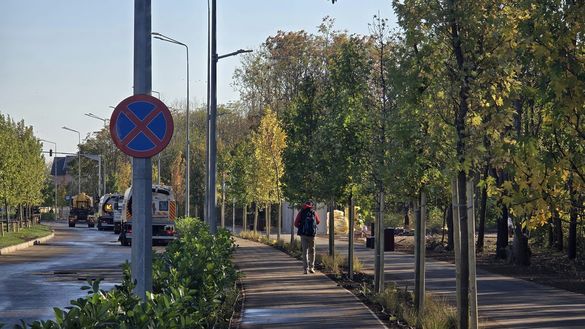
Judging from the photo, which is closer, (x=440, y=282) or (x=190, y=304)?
(x=190, y=304)

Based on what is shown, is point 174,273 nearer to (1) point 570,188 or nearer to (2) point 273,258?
(1) point 570,188

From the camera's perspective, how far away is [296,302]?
1952 cm

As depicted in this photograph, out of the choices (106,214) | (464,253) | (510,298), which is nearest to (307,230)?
(510,298)

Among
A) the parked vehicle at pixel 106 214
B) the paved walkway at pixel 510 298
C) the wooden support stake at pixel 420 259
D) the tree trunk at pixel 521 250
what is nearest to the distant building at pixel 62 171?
the parked vehicle at pixel 106 214

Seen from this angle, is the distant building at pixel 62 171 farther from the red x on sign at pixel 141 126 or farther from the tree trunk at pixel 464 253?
the red x on sign at pixel 141 126

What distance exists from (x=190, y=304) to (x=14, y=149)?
157 feet

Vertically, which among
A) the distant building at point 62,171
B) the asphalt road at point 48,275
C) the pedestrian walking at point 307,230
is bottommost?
the asphalt road at point 48,275

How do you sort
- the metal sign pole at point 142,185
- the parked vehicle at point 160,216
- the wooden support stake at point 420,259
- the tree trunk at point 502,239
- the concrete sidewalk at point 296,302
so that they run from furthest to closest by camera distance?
the parked vehicle at point 160,216 → the tree trunk at point 502,239 → the wooden support stake at point 420,259 → the concrete sidewalk at point 296,302 → the metal sign pole at point 142,185

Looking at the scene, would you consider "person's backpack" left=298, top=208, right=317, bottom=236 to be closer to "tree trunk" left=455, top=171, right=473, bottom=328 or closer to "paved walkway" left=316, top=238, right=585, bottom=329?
"paved walkway" left=316, top=238, right=585, bottom=329

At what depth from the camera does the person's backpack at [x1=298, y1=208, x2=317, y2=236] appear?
25.9 metres

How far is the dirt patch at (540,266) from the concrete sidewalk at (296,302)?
216 inches

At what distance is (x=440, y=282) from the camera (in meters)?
25.3

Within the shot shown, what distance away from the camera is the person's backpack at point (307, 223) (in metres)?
25.9

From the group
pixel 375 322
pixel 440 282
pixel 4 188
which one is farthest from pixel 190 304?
pixel 4 188
